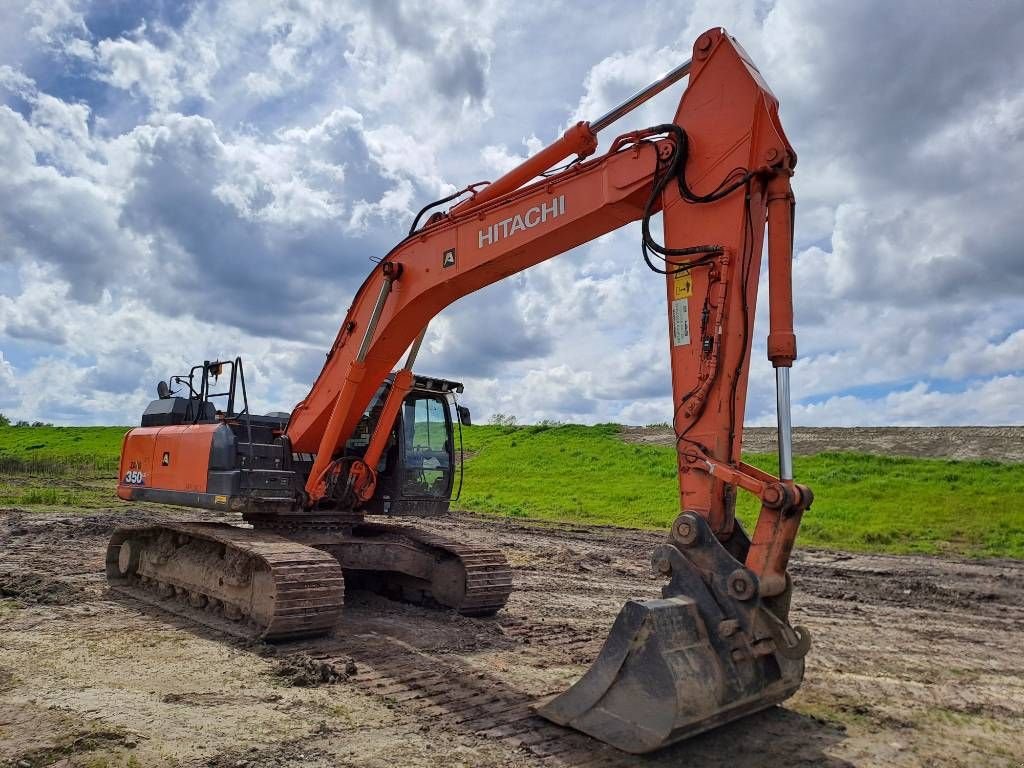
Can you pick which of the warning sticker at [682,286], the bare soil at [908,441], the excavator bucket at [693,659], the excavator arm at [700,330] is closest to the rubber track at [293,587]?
the excavator arm at [700,330]

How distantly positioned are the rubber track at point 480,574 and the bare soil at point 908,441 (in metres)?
16.7

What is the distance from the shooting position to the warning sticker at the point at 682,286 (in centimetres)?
585

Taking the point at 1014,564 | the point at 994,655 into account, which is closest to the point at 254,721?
the point at 994,655

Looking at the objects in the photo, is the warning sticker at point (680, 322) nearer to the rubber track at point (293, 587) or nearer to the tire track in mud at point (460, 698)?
the tire track in mud at point (460, 698)

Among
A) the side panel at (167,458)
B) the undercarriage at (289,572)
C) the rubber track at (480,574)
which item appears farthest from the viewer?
the side panel at (167,458)

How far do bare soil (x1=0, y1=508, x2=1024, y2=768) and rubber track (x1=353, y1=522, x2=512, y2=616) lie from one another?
0.17 m

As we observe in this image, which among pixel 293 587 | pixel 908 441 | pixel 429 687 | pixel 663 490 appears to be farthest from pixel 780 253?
pixel 908 441

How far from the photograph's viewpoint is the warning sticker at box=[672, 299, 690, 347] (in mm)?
5824

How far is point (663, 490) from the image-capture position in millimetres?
23984

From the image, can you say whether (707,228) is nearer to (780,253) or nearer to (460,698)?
(780,253)

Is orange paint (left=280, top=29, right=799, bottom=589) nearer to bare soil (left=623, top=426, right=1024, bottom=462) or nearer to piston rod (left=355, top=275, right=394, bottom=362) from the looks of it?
piston rod (left=355, top=275, right=394, bottom=362)

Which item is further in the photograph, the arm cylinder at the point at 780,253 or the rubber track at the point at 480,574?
the rubber track at the point at 480,574

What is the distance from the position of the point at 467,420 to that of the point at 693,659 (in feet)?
17.9

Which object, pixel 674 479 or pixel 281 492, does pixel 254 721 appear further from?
pixel 674 479
